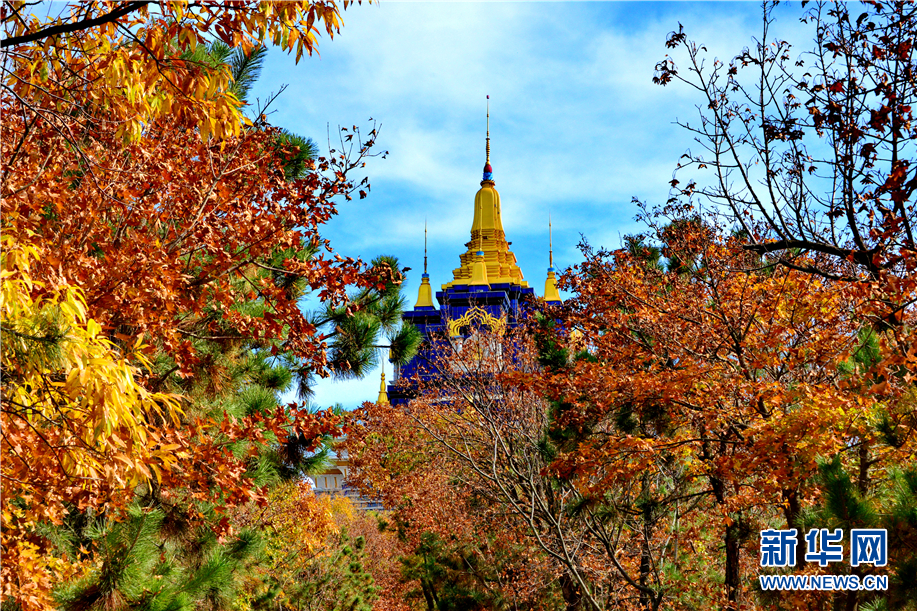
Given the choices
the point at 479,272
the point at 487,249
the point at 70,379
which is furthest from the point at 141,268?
the point at 487,249

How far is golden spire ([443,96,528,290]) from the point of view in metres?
47.8

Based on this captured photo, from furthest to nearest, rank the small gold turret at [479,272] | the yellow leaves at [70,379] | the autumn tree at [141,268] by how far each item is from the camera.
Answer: the small gold turret at [479,272], the autumn tree at [141,268], the yellow leaves at [70,379]

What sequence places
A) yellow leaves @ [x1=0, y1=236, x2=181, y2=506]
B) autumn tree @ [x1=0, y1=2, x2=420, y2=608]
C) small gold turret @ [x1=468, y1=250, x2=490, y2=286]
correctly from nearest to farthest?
yellow leaves @ [x1=0, y1=236, x2=181, y2=506], autumn tree @ [x1=0, y1=2, x2=420, y2=608], small gold turret @ [x1=468, y1=250, x2=490, y2=286]

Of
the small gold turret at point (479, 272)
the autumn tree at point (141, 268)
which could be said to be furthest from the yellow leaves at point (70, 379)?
the small gold turret at point (479, 272)

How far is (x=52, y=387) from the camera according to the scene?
154 inches

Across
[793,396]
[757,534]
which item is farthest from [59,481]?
[757,534]

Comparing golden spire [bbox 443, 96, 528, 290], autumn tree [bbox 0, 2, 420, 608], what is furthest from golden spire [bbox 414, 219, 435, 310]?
autumn tree [bbox 0, 2, 420, 608]

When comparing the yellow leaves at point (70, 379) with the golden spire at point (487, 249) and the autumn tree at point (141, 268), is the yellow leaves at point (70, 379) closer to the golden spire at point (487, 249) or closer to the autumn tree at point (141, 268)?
the autumn tree at point (141, 268)

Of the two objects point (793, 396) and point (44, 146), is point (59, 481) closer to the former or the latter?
point (44, 146)

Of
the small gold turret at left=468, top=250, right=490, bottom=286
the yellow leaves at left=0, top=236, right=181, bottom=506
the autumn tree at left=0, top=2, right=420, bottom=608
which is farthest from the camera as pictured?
the small gold turret at left=468, top=250, right=490, bottom=286

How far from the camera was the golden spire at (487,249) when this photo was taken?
47.8 m

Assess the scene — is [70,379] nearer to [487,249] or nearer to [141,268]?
[141,268]

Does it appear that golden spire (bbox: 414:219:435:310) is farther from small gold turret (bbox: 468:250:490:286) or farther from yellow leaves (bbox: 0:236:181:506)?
yellow leaves (bbox: 0:236:181:506)

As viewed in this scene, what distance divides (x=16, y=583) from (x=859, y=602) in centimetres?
680
